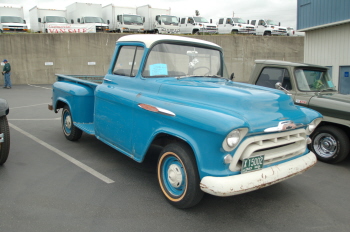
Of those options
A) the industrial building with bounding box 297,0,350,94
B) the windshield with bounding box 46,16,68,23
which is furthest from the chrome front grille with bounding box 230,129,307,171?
the windshield with bounding box 46,16,68,23

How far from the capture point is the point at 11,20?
23.8 m

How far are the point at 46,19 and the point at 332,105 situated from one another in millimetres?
25225

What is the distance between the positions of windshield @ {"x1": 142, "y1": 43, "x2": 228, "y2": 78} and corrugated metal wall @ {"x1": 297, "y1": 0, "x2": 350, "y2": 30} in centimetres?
770

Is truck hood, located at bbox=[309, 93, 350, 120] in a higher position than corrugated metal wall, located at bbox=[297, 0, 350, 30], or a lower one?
lower

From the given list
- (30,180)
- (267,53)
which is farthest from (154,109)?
(267,53)

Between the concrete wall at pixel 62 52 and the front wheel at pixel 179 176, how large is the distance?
66.9 feet

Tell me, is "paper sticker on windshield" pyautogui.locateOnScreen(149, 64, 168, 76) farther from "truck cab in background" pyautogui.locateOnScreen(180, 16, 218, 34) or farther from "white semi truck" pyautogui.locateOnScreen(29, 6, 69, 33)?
"truck cab in background" pyautogui.locateOnScreen(180, 16, 218, 34)

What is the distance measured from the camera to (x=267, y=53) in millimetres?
25953

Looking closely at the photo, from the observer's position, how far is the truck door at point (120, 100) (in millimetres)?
4184

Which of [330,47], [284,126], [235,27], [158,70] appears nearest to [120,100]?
[158,70]

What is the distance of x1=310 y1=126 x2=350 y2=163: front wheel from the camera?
5.23m

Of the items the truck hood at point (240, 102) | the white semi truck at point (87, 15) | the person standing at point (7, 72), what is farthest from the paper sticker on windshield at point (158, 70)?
the white semi truck at point (87, 15)

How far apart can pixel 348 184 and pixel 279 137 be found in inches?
Result: 75.0

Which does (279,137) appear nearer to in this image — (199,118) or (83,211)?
(199,118)
